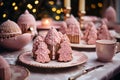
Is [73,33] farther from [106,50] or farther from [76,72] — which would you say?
[76,72]

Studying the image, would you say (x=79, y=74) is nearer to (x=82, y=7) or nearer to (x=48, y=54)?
(x=48, y=54)

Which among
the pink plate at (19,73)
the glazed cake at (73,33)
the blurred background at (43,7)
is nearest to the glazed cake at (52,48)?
the pink plate at (19,73)

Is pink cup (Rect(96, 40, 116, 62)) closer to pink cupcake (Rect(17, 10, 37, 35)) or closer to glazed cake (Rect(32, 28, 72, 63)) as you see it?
glazed cake (Rect(32, 28, 72, 63))

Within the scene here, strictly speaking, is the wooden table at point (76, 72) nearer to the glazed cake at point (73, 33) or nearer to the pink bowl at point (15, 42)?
the pink bowl at point (15, 42)

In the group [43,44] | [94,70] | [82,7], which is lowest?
[94,70]

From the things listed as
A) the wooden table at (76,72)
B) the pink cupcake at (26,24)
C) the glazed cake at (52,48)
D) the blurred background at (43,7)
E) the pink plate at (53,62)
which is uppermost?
the blurred background at (43,7)

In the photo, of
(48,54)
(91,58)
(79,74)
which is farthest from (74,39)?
(79,74)
